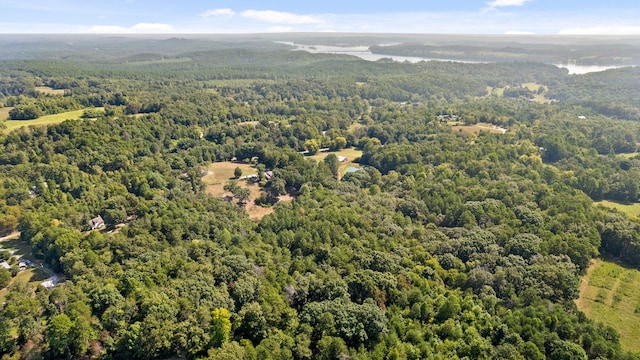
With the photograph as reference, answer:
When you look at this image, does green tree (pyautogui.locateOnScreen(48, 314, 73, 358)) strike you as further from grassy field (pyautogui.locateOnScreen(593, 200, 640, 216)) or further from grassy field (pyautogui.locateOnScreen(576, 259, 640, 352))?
grassy field (pyautogui.locateOnScreen(593, 200, 640, 216))

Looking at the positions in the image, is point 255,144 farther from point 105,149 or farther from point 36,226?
point 36,226

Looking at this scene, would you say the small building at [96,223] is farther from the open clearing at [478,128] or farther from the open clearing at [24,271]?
the open clearing at [478,128]

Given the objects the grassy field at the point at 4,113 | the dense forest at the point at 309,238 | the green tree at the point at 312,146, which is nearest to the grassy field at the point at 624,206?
the dense forest at the point at 309,238

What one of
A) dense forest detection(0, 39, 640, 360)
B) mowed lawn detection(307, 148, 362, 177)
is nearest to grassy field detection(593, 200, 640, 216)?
dense forest detection(0, 39, 640, 360)

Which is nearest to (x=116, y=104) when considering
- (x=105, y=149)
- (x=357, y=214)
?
(x=105, y=149)

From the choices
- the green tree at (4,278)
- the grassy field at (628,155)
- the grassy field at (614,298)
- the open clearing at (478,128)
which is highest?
the open clearing at (478,128)
